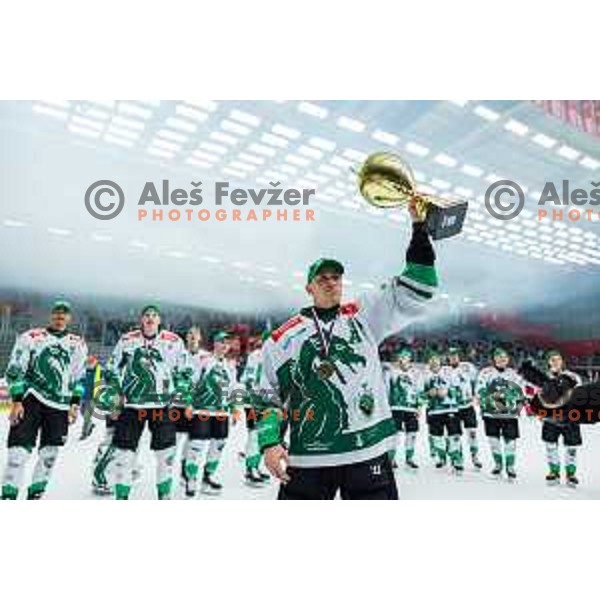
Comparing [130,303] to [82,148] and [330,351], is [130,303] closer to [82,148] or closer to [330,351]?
[82,148]

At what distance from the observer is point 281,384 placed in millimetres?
3900

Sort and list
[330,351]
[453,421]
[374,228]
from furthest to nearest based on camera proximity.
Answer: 1. [453,421]
2. [374,228]
3. [330,351]

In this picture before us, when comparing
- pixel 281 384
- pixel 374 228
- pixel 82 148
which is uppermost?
pixel 82 148

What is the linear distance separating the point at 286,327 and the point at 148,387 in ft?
3.12

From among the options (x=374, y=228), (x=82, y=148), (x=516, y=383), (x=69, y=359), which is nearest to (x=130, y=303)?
(x=69, y=359)

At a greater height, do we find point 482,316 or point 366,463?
point 482,316

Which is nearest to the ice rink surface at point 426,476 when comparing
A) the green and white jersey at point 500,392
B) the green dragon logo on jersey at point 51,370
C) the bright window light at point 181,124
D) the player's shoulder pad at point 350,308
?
the green and white jersey at point 500,392

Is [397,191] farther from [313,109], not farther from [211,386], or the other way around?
[211,386]

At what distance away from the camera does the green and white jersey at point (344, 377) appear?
384 centimetres

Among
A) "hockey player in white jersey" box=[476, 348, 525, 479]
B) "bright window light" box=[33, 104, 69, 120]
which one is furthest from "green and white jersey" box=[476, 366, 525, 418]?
"bright window light" box=[33, 104, 69, 120]

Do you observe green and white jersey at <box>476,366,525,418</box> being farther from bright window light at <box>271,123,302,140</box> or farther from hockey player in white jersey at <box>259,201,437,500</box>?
bright window light at <box>271,123,302,140</box>

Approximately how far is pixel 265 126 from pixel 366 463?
2107 millimetres

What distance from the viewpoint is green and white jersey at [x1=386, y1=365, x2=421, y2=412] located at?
4.26 m

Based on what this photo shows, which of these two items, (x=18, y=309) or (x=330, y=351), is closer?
(x=330, y=351)
